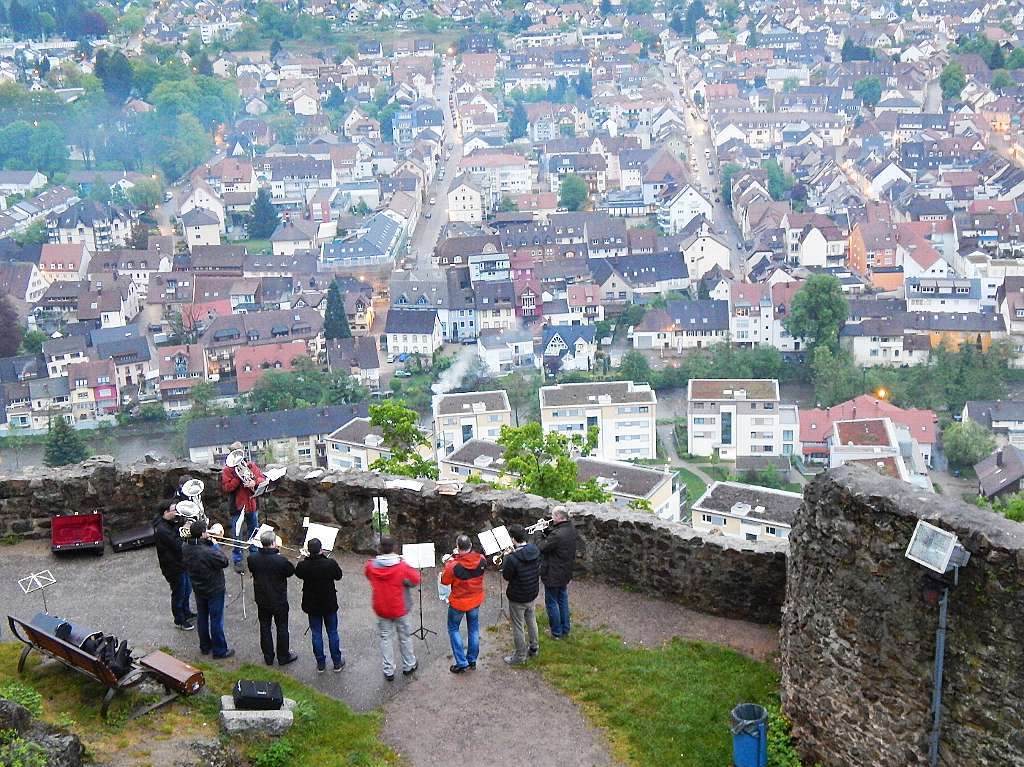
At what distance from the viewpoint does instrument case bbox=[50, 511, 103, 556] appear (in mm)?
10312

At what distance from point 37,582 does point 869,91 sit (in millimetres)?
94910

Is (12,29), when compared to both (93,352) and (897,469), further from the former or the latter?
(897,469)

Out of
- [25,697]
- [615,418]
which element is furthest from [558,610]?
[615,418]

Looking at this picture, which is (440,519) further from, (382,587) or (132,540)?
(132,540)

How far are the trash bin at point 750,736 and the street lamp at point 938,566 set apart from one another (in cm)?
103

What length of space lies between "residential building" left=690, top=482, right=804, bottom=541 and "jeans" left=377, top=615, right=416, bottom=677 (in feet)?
66.7

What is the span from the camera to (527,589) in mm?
8344

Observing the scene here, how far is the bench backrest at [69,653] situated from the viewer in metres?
7.75

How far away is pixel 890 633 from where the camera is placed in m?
6.64

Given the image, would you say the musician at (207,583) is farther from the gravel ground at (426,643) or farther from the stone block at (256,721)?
the stone block at (256,721)

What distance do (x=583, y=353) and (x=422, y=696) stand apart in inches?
1854

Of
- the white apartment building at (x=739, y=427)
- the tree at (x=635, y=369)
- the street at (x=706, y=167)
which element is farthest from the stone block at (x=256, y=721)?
the street at (x=706, y=167)

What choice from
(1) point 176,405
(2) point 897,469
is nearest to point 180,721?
(2) point 897,469

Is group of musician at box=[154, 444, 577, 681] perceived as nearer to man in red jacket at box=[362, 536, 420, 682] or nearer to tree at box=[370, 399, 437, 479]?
man in red jacket at box=[362, 536, 420, 682]
